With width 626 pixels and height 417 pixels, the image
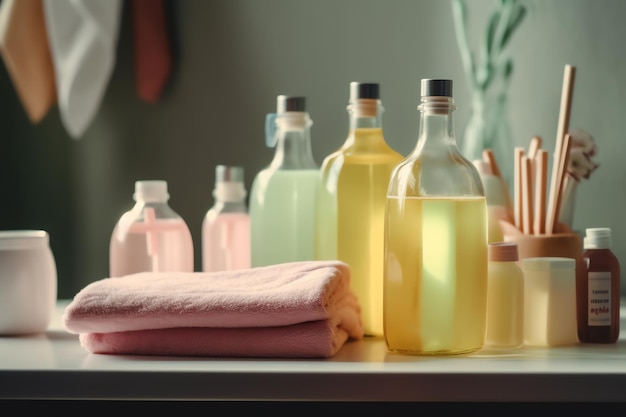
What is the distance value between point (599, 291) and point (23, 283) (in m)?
0.67

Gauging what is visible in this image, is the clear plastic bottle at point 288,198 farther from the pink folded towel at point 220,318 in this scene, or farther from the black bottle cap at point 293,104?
the pink folded towel at point 220,318

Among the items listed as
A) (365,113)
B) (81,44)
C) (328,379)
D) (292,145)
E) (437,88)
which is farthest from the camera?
(81,44)

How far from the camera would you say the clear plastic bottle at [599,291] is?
0.91 meters

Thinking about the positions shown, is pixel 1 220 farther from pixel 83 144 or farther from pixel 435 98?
pixel 435 98

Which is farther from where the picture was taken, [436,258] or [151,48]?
[151,48]

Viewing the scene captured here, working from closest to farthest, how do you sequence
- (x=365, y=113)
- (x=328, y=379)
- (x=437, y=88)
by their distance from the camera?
(x=328, y=379) < (x=437, y=88) < (x=365, y=113)

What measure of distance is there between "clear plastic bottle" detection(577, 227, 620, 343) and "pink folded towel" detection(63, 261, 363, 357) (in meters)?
0.27

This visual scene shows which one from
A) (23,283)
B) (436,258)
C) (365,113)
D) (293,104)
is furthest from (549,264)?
(23,283)

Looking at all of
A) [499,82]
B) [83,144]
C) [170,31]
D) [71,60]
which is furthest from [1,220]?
[499,82]

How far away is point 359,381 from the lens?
0.73 meters

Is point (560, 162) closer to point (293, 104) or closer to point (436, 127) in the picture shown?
point (436, 127)

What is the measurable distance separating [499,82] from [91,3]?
67 cm

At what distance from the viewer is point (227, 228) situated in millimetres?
1142

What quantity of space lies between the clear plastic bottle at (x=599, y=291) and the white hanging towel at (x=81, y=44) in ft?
2.74
